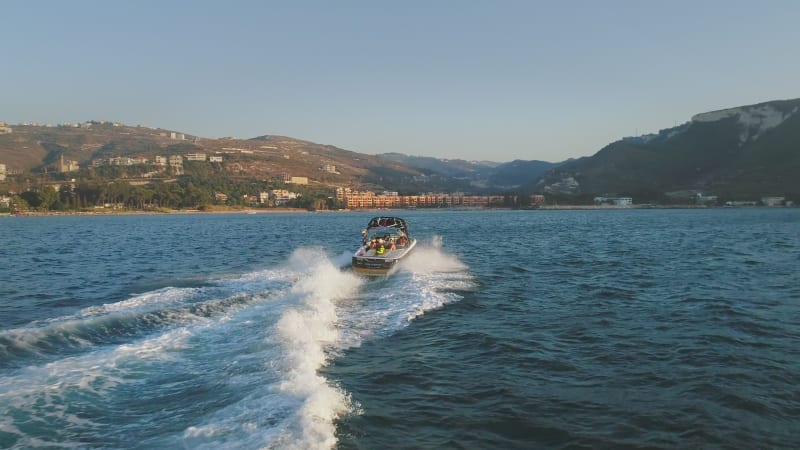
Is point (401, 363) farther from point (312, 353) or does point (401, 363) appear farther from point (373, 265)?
point (373, 265)

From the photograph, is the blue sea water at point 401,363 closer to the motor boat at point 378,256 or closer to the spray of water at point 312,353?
the spray of water at point 312,353

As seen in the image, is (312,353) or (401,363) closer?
(401,363)

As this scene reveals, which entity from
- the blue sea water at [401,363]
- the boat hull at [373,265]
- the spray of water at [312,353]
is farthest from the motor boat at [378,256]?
the blue sea water at [401,363]

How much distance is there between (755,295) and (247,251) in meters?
41.8

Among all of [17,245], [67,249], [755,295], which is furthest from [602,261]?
[17,245]

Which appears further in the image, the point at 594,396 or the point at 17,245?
the point at 17,245

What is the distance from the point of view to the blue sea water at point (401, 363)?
34.6 ft

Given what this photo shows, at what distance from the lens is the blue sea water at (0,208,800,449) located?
10547mm

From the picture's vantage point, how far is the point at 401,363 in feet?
50.2

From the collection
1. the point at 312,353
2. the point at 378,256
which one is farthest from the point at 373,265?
the point at 312,353

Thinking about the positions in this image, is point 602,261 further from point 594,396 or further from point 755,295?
point 594,396

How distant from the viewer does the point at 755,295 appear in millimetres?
25578

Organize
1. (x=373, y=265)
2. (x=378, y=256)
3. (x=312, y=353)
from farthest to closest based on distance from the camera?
(x=378, y=256), (x=373, y=265), (x=312, y=353)

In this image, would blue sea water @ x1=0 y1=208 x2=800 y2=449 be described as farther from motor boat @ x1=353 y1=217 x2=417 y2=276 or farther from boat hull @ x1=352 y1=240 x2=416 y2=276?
motor boat @ x1=353 y1=217 x2=417 y2=276
